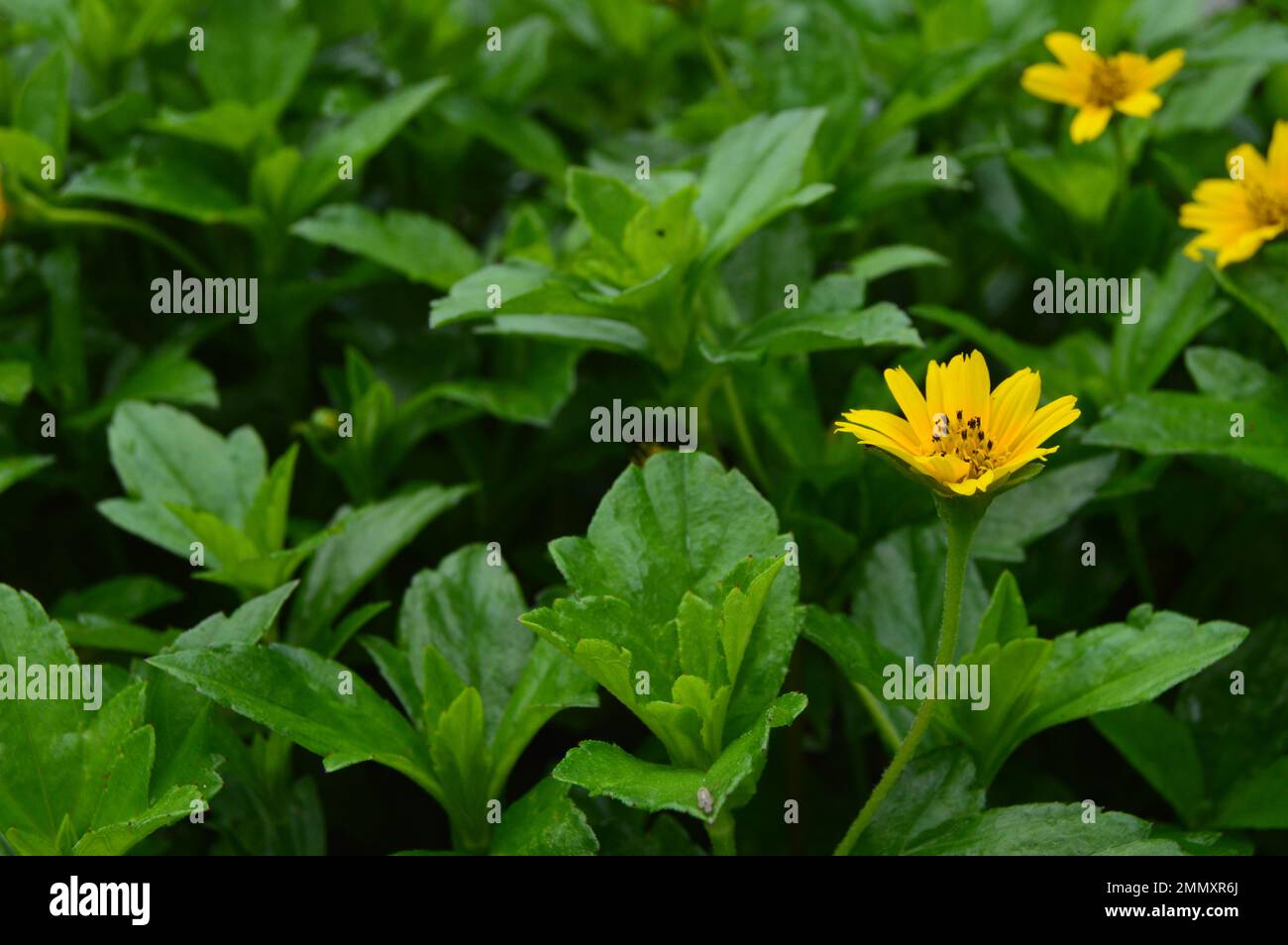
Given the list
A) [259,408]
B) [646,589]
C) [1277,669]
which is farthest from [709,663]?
[259,408]

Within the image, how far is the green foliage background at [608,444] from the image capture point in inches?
31.9

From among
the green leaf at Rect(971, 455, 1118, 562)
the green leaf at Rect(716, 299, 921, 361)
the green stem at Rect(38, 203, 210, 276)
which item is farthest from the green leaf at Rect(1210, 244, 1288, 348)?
the green stem at Rect(38, 203, 210, 276)

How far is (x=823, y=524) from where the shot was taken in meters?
0.96

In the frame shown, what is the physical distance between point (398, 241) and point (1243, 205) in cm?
68

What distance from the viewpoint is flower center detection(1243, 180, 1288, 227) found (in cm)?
106

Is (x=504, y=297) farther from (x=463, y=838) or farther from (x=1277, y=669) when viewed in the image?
(x=1277, y=669)

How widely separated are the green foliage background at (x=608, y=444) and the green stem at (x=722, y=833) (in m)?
0.03

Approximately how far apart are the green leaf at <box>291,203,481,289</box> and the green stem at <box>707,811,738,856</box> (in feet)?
1.76

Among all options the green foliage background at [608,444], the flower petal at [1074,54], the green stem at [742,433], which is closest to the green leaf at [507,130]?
Answer: the green foliage background at [608,444]

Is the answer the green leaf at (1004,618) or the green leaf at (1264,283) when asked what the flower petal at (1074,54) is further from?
the green leaf at (1004,618)

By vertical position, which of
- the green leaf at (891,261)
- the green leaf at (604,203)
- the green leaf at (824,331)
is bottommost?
the green leaf at (824,331)

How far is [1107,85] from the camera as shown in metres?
1.16

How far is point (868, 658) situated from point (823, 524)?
0.15 metres

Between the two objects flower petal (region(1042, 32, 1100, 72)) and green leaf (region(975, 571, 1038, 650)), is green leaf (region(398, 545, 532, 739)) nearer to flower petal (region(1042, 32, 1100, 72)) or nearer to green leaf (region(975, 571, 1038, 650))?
green leaf (region(975, 571, 1038, 650))
